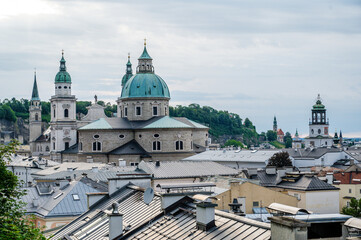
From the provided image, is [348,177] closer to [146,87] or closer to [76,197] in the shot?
[76,197]

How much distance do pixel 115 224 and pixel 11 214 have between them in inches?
157

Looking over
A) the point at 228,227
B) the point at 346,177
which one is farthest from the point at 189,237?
the point at 346,177

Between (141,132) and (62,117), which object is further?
(62,117)

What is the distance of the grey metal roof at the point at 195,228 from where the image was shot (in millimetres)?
13080

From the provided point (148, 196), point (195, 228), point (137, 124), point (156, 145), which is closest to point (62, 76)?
point (137, 124)

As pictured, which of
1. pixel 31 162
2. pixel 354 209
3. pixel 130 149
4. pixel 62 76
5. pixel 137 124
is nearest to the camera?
pixel 354 209

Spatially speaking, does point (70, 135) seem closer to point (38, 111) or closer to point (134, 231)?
point (38, 111)

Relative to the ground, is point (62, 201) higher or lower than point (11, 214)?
lower

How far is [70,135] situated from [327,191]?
221ft

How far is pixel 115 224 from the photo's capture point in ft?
57.3

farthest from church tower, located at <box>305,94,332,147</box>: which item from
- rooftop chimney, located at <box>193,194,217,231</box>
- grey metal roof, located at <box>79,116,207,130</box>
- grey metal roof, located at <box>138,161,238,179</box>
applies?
rooftop chimney, located at <box>193,194,217,231</box>

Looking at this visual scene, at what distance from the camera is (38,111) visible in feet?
507

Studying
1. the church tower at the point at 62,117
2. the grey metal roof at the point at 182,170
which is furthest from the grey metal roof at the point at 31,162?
the grey metal roof at the point at 182,170

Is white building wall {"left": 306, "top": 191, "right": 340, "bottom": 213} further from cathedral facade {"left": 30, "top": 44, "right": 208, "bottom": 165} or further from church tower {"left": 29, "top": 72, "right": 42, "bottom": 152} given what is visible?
church tower {"left": 29, "top": 72, "right": 42, "bottom": 152}
